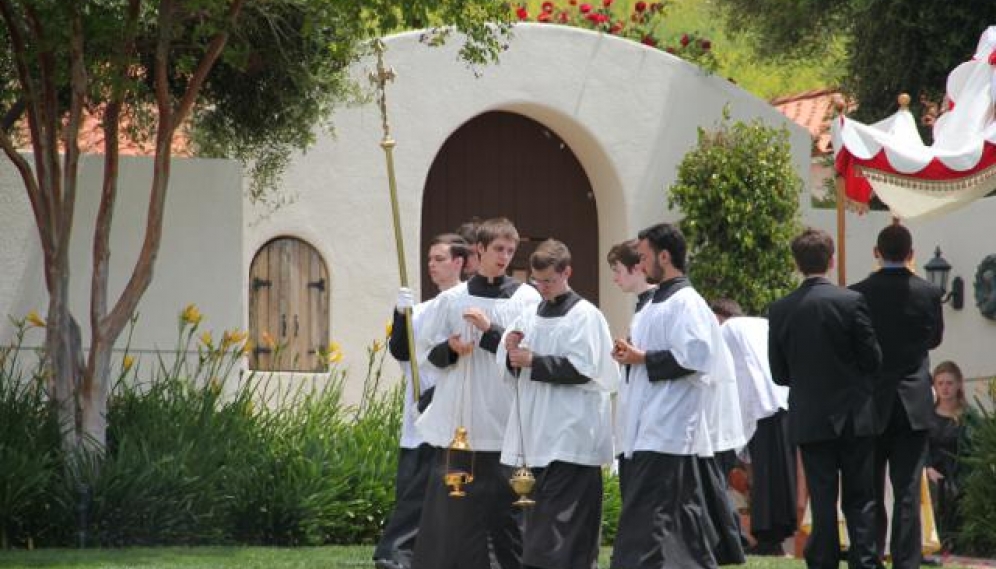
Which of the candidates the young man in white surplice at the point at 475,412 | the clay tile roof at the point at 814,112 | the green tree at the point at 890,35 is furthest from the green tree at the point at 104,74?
the clay tile roof at the point at 814,112

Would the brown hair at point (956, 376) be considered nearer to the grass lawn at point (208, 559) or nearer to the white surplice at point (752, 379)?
the white surplice at point (752, 379)

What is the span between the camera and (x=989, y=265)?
50.2 ft

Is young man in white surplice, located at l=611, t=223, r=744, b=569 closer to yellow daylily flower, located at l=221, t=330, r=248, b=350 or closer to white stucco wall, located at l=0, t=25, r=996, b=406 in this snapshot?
yellow daylily flower, located at l=221, t=330, r=248, b=350

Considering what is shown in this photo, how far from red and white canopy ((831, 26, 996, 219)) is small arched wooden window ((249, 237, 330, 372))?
5.02m

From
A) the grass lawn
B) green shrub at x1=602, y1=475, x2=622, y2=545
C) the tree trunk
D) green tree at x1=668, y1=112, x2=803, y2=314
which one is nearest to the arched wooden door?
green tree at x1=668, y1=112, x2=803, y2=314

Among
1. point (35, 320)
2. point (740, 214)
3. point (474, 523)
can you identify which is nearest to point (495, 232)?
point (474, 523)

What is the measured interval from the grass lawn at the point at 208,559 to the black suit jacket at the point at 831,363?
171cm

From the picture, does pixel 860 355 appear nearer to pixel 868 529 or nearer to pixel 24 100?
pixel 868 529

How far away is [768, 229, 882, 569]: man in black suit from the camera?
31.7 ft

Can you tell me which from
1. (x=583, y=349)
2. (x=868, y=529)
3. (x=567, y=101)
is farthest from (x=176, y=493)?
(x=567, y=101)

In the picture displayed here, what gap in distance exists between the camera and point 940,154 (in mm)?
12148

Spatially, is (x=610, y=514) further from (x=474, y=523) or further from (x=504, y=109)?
(x=504, y=109)

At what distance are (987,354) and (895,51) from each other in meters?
4.33

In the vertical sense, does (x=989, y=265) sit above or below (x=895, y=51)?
below
